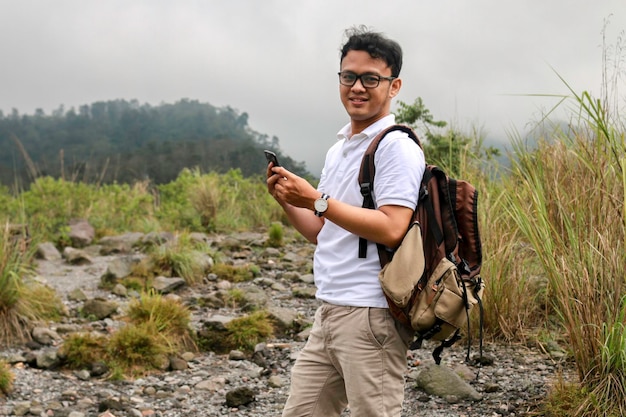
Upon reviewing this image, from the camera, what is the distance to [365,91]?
2.34 metres

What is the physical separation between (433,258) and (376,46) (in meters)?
0.69

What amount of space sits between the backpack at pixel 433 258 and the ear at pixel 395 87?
188 mm

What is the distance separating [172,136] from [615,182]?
48.8 metres

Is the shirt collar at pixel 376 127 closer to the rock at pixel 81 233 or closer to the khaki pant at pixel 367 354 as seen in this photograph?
Result: the khaki pant at pixel 367 354

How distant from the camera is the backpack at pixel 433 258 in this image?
7.00ft

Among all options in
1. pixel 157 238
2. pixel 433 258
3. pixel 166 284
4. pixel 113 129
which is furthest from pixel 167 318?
pixel 113 129

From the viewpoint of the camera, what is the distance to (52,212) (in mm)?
11422

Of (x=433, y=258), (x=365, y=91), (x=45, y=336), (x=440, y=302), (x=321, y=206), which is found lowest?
(x=45, y=336)

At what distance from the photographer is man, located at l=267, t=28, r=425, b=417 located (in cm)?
214

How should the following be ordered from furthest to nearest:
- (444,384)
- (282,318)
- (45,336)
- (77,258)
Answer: (77,258) < (282,318) < (45,336) < (444,384)

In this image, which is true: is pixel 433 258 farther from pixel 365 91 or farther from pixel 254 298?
pixel 254 298

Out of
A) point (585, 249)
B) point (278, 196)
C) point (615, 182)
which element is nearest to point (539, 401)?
point (585, 249)

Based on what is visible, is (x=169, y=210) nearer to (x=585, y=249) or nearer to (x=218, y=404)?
(x=218, y=404)

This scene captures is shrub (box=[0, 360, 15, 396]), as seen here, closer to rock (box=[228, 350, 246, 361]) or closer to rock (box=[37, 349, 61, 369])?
rock (box=[37, 349, 61, 369])
